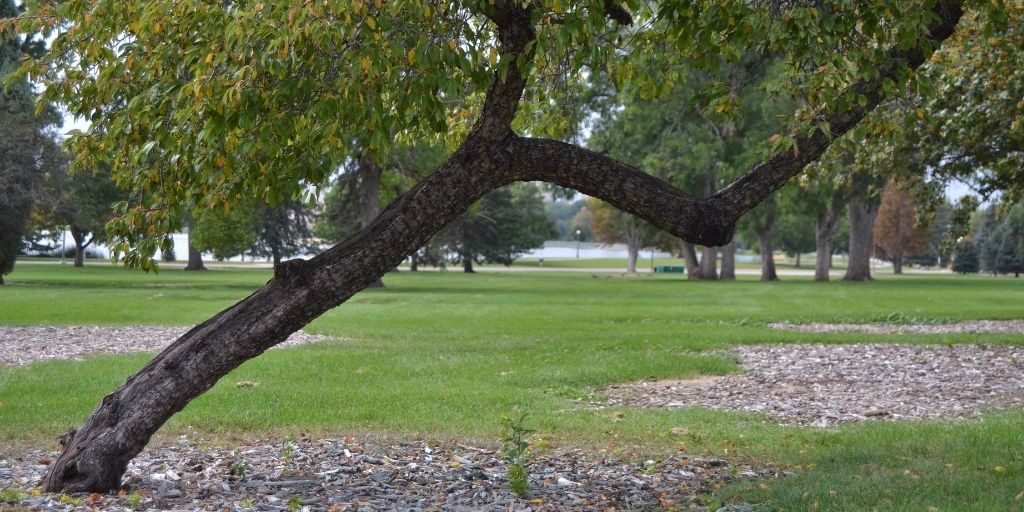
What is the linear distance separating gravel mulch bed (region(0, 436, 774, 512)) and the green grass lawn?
59cm

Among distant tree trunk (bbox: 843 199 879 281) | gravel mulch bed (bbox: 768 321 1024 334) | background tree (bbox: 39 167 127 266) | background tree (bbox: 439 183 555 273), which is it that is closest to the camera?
gravel mulch bed (bbox: 768 321 1024 334)

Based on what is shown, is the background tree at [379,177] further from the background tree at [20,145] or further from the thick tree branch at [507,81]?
the thick tree branch at [507,81]

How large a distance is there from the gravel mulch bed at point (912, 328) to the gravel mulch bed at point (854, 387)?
13.1 feet

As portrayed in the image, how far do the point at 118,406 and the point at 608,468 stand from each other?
11.7ft

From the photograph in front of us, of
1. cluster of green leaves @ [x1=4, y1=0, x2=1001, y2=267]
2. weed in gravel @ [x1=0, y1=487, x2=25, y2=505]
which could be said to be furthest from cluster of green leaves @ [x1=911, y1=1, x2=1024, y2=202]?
weed in gravel @ [x1=0, y1=487, x2=25, y2=505]

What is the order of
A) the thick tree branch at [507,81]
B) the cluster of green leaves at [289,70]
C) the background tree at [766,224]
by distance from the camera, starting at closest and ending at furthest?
the cluster of green leaves at [289,70]
the thick tree branch at [507,81]
the background tree at [766,224]

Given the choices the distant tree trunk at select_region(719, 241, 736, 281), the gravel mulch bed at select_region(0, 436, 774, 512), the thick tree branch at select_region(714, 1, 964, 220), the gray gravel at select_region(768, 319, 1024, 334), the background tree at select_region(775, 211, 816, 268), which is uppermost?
the background tree at select_region(775, 211, 816, 268)

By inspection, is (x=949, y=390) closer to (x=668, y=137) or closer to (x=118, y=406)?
(x=118, y=406)

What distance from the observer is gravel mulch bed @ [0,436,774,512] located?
21.4 ft

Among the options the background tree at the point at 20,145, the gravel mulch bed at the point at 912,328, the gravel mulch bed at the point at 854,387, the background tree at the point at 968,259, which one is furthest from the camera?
the background tree at the point at 968,259

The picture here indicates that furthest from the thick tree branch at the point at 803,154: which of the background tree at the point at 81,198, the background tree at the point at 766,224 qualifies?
the background tree at the point at 766,224

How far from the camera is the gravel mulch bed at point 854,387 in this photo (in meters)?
10.9

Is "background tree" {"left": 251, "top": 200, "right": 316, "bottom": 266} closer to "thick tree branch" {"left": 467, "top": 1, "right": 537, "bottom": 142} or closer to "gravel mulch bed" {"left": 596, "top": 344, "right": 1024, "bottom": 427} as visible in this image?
"gravel mulch bed" {"left": 596, "top": 344, "right": 1024, "bottom": 427}

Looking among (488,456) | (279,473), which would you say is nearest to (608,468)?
(488,456)
